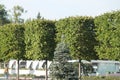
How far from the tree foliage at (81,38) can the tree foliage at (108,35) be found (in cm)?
93

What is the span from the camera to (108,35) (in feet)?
120

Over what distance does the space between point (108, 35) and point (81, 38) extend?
3055 mm

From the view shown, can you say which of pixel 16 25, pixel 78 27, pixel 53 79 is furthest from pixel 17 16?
pixel 53 79

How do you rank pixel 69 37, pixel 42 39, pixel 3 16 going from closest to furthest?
pixel 69 37 < pixel 42 39 < pixel 3 16

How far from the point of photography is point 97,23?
3822cm

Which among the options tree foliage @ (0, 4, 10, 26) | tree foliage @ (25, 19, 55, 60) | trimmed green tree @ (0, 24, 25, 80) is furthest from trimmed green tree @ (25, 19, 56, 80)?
tree foliage @ (0, 4, 10, 26)

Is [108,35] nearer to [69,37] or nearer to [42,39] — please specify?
[69,37]

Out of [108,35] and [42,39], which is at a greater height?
[108,35]

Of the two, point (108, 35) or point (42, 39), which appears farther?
point (42, 39)

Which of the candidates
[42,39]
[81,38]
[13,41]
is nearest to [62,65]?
[81,38]

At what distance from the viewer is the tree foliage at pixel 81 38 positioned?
38.5 meters

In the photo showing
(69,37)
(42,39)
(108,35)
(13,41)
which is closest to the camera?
(108,35)

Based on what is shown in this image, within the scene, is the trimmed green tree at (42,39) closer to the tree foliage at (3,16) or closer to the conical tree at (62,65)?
the conical tree at (62,65)

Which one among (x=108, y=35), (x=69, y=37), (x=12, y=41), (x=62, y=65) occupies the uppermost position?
(x=108, y=35)
